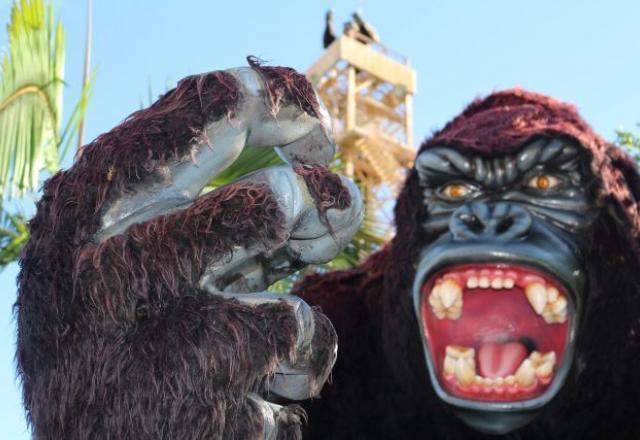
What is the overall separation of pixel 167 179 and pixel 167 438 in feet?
1.72

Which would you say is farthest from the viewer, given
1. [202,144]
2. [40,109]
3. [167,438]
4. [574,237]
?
[40,109]

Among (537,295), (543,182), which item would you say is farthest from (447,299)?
(543,182)

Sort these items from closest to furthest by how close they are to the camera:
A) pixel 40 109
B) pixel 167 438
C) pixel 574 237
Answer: pixel 167 438, pixel 574 237, pixel 40 109

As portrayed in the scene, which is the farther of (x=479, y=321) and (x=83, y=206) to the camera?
(x=479, y=321)

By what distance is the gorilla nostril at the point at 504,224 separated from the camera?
10.9ft

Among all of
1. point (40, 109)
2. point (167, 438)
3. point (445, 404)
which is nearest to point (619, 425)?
point (445, 404)

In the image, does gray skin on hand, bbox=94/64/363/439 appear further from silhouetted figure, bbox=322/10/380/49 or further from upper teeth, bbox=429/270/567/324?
silhouetted figure, bbox=322/10/380/49

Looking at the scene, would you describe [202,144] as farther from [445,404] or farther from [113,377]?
[445,404]

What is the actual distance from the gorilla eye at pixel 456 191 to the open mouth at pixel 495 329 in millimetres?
301

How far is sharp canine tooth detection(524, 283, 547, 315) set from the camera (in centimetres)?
326

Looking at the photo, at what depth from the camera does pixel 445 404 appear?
11.3 ft

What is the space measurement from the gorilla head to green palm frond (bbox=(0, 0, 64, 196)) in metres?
1.97

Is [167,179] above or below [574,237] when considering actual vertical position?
above

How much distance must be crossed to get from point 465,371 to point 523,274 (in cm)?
36
